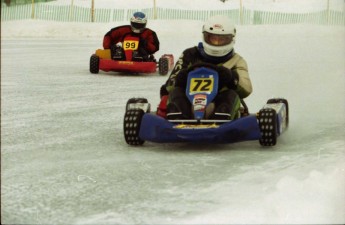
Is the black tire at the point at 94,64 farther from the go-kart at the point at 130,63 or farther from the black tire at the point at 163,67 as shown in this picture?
the black tire at the point at 163,67

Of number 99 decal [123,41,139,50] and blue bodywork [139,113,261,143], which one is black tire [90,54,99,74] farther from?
blue bodywork [139,113,261,143]

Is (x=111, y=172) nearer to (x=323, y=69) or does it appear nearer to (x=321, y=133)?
(x=321, y=133)

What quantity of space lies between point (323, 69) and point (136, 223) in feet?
29.4

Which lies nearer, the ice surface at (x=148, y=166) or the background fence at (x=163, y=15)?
the ice surface at (x=148, y=166)

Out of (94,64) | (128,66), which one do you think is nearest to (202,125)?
(128,66)

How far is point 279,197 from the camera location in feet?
12.8

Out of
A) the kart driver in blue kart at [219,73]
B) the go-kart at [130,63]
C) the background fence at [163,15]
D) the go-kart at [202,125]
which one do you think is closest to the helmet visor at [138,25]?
the go-kart at [130,63]

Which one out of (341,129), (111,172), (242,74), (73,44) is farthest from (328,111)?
(73,44)

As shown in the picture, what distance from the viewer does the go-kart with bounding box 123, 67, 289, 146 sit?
5.17 meters

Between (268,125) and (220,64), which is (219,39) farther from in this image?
(268,125)

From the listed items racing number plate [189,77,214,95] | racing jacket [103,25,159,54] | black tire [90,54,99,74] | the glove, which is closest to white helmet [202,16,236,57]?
the glove

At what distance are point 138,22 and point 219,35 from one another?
16.6 feet

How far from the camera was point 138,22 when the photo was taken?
1073 centimetres

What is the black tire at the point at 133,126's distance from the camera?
539cm
